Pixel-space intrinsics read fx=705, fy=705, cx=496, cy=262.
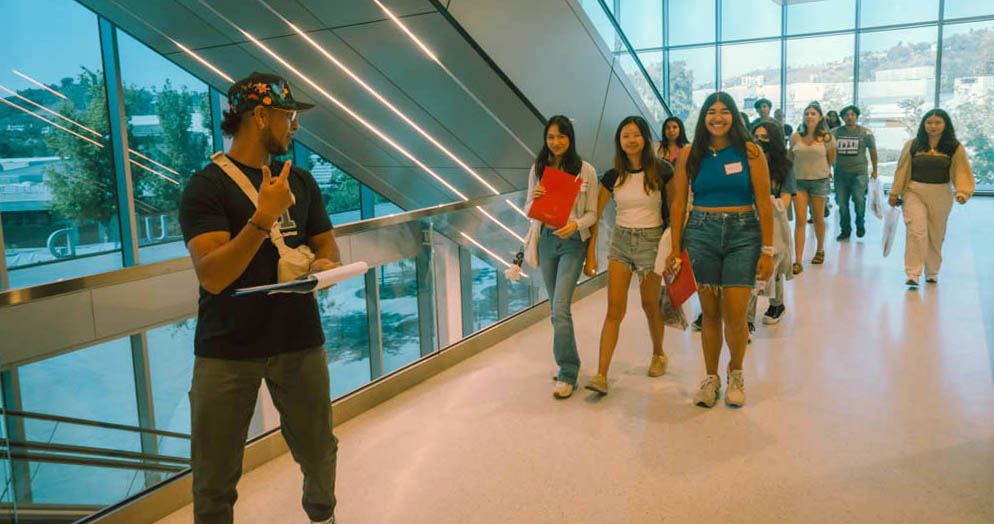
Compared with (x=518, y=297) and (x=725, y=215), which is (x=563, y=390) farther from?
(x=518, y=297)

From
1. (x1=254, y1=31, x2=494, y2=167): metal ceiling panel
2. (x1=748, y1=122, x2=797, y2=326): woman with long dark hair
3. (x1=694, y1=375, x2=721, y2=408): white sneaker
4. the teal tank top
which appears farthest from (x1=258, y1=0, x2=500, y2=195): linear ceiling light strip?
(x1=694, y1=375, x2=721, y2=408): white sneaker

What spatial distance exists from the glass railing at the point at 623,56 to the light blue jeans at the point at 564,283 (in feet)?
13.6

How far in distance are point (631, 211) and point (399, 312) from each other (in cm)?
261

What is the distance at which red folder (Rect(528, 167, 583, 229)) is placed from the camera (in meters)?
4.30

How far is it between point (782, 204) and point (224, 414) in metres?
4.43

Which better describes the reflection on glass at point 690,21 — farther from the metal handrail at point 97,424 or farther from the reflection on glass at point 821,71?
the metal handrail at point 97,424

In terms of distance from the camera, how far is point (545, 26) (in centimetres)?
696

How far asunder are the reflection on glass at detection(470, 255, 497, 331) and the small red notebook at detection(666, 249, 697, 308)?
191 cm

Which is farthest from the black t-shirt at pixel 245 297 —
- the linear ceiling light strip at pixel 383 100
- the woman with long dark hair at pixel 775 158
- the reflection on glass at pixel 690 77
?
the reflection on glass at pixel 690 77

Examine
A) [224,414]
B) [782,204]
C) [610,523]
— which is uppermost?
[782,204]

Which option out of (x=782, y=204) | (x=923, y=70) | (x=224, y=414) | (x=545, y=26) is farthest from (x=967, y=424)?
(x=923, y=70)

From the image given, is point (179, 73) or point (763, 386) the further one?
point (179, 73)

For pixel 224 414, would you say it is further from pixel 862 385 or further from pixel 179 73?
pixel 179 73

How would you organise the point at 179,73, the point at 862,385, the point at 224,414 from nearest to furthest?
the point at 224,414, the point at 862,385, the point at 179,73
